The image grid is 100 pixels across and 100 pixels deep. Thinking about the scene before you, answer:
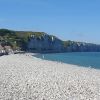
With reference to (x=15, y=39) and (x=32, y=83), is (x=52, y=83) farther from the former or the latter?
(x=15, y=39)

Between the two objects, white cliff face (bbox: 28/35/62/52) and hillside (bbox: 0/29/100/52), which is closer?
hillside (bbox: 0/29/100/52)

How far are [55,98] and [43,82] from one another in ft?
21.2

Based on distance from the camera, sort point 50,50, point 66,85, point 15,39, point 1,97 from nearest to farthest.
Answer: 1. point 1,97
2. point 66,85
3. point 15,39
4. point 50,50

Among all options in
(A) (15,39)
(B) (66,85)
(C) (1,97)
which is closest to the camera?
(C) (1,97)

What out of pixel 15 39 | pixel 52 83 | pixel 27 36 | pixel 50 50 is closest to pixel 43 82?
pixel 52 83

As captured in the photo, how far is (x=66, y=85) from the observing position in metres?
26.3

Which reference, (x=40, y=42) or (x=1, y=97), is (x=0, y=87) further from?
(x=40, y=42)

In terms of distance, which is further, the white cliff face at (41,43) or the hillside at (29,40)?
the white cliff face at (41,43)

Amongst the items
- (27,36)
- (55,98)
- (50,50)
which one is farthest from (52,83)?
(50,50)

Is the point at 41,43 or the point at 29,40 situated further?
the point at 41,43

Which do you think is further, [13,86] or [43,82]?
[43,82]

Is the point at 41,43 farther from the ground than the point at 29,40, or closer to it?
closer to it

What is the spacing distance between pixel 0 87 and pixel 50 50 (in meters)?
175

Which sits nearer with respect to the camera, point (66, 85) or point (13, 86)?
point (13, 86)
